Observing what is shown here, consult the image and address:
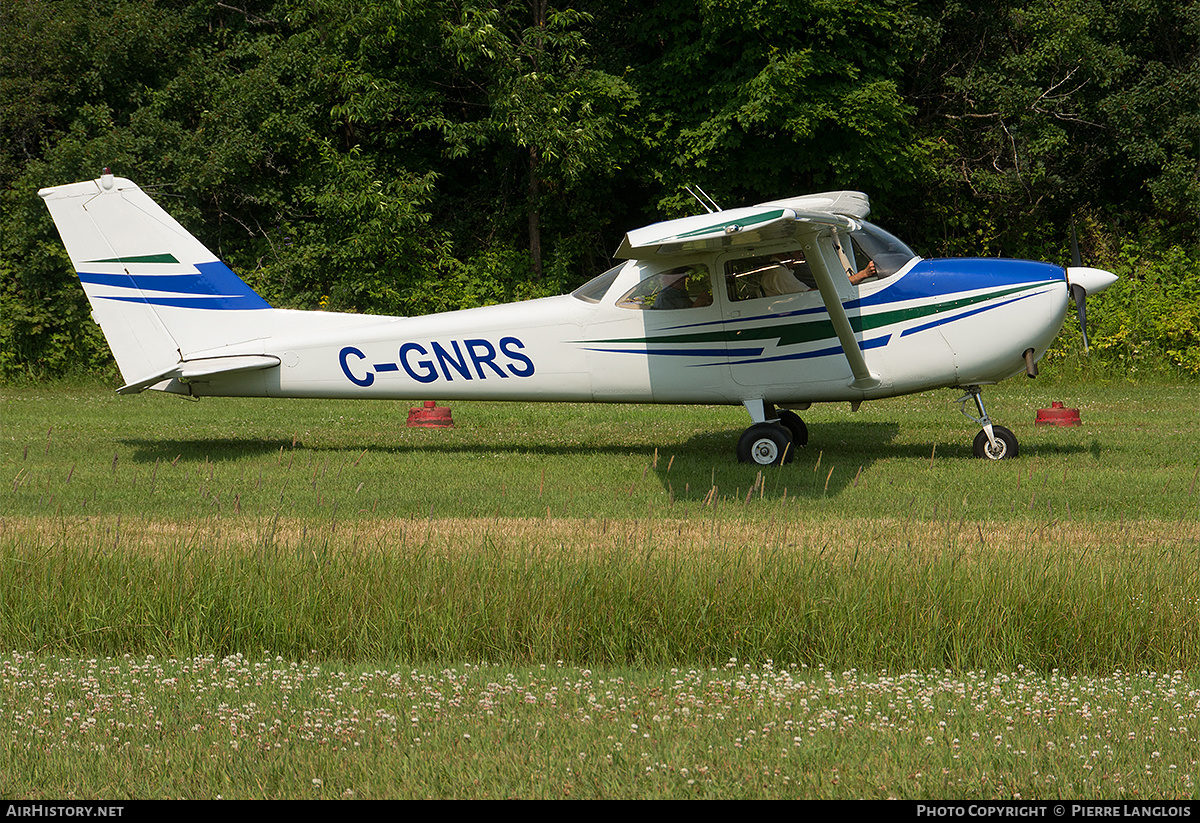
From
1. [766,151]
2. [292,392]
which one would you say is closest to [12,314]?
[292,392]

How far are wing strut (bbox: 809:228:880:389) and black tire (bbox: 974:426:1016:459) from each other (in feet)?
3.81

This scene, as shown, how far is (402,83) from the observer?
22.6m

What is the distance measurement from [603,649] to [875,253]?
659 cm

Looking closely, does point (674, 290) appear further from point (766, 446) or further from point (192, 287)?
point (192, 287)

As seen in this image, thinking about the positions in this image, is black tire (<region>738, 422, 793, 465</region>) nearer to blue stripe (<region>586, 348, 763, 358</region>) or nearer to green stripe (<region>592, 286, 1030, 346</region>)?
blue stripe (<region>586, 348, 763, 358</region>)

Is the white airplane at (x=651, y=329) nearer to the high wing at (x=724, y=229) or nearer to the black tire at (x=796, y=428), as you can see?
the black tire at (x=796, y=428)

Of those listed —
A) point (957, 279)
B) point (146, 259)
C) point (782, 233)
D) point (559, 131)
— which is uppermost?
point (559, 131)

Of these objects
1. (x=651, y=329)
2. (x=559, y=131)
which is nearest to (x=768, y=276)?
(x=651, y=329)

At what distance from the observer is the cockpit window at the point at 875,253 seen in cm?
1031

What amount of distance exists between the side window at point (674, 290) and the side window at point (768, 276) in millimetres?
238

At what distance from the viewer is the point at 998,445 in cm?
1034

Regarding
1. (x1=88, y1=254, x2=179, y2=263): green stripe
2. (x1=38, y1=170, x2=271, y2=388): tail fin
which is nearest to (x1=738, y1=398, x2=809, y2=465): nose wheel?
(x1=38, y1=170, x2=271, y2=388): tail fin

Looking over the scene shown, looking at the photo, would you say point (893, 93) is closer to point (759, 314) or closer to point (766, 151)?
point (766, 151)

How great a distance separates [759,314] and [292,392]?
15.7ft
